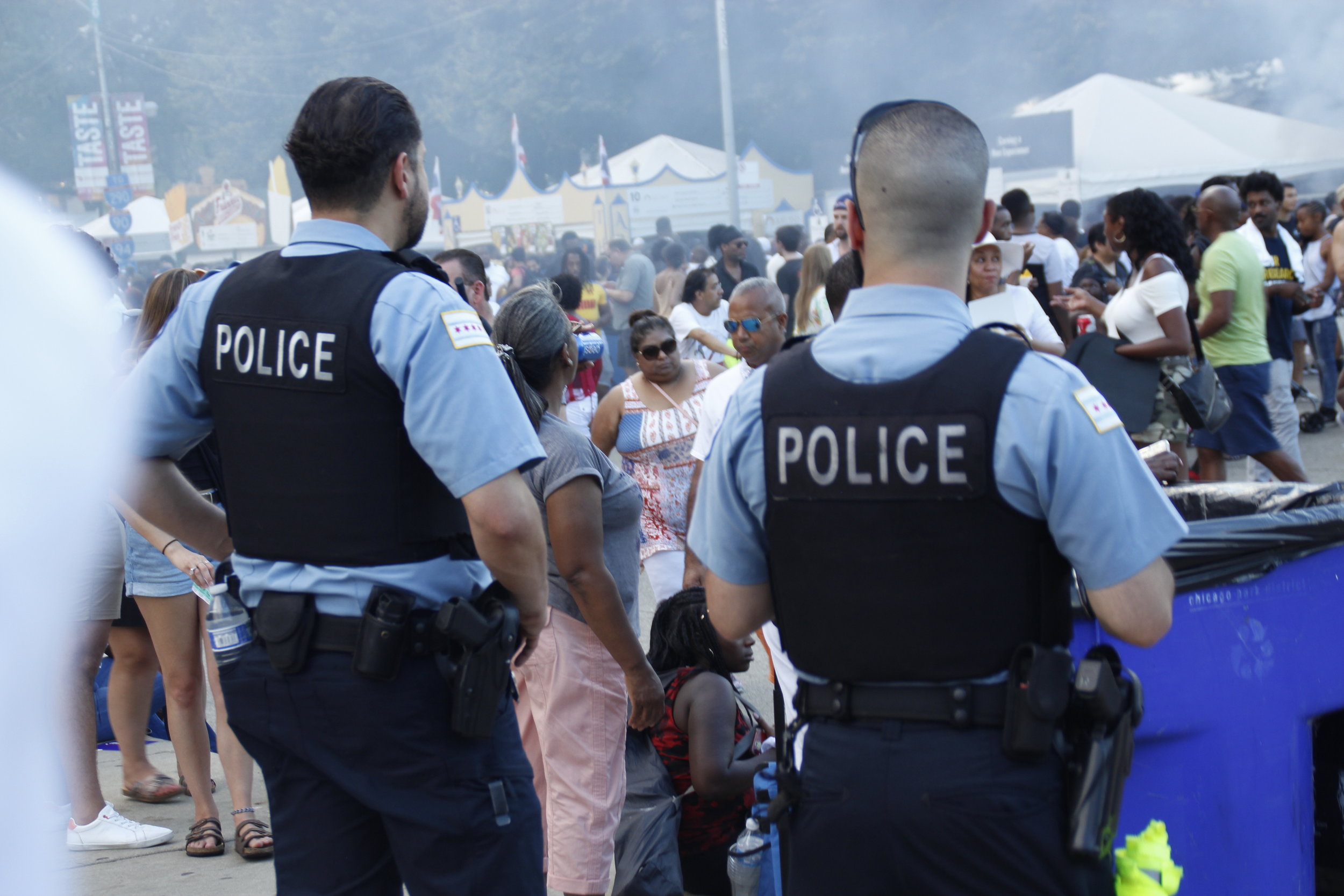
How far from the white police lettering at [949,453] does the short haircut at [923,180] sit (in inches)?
12.1

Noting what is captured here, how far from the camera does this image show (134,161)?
24.9 meters

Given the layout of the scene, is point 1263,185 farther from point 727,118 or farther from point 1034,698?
point 727,118

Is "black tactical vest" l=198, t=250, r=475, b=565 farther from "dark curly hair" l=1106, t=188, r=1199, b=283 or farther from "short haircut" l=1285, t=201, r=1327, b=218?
"short haircut" l=1285, t=201, r=1327, b=218

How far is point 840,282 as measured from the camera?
12.6ft

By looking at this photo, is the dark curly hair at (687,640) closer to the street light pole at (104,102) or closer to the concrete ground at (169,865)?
the concrete ground at (169,865)

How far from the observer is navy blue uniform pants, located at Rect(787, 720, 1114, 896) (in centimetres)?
157

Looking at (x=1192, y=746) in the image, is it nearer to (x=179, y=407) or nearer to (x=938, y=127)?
(x=938, y=127)

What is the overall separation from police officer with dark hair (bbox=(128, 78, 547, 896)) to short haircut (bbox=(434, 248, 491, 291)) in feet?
9.24

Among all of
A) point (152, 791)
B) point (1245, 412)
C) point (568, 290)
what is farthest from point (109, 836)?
point (1245, 412)

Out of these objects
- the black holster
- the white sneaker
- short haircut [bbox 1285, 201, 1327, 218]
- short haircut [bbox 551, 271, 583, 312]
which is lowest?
the white sneaker

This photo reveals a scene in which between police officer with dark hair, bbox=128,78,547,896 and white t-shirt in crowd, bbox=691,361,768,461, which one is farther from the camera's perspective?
white t-shirt in crowd, bbox=691,361,768,461

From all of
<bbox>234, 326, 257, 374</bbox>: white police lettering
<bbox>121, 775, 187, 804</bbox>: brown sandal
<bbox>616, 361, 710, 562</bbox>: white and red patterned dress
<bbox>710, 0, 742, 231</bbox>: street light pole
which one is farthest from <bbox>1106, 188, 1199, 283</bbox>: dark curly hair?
<bbox>710, 0, 742, 231</bbox>: street light pole

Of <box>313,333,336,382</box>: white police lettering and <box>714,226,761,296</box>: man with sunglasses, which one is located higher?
<box>714,226,761,296</box>: man with sunglasses

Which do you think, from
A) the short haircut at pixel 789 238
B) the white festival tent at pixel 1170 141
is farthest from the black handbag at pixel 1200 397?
the white festival tent at pixel 1170 141
